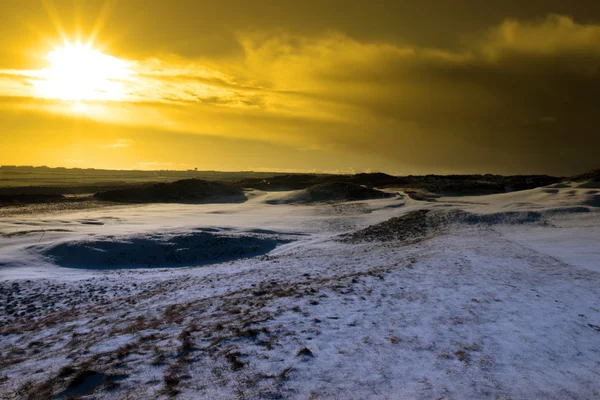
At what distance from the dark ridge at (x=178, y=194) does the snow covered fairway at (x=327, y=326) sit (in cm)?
3624

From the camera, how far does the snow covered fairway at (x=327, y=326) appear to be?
507 centimetres

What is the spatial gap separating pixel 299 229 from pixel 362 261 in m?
14.5

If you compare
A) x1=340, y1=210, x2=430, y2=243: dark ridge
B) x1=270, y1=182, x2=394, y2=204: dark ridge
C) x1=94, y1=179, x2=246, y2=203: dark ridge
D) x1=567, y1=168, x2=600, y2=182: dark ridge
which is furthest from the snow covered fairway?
x1=94, y1=179, x2=246, y2=203: dark ridge

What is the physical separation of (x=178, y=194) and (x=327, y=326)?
171 feet

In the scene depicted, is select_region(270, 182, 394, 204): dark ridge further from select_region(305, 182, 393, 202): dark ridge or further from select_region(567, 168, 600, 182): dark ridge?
select_region(567, 168, 600, 182): dark ridge

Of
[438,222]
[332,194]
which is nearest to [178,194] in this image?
[332,194]

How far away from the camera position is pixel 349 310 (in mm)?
7785

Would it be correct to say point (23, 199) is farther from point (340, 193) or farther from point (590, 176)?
point (590, 176)

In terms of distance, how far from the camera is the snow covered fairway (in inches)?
199

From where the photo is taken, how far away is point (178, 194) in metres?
55.6

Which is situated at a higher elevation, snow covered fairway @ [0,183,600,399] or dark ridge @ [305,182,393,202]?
dark ridge @ [305,182,393,202]

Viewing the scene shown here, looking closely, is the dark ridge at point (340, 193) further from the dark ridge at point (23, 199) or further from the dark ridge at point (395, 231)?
the dark ridge at point (23, 199)

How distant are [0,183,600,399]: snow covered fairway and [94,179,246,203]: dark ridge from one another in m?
36.2

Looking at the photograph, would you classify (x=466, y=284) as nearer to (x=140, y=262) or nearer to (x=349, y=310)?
(x=349, y=310)
